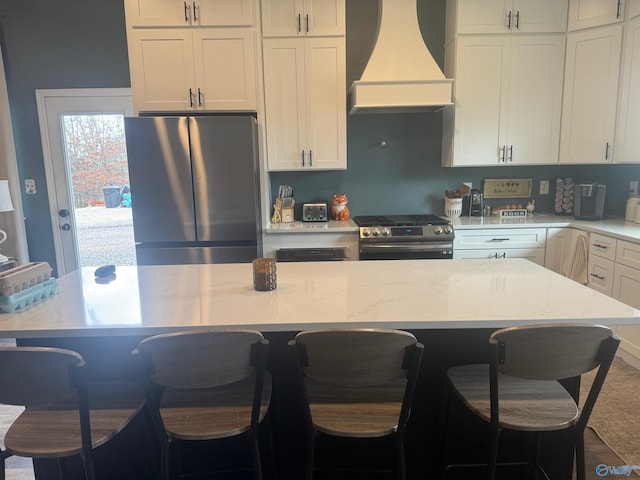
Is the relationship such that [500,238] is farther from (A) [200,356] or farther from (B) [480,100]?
(A) [200,356]

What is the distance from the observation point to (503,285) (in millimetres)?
1718

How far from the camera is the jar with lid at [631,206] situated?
11.3 ft

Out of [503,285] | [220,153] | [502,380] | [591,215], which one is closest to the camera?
[502,380]

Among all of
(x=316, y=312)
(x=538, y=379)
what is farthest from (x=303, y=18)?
(x=538, y=379)

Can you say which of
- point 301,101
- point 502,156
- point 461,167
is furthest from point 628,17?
point 301,101

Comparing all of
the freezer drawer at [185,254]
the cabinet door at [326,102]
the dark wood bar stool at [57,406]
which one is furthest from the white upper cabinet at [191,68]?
the dark wood bar stool at [57,406]

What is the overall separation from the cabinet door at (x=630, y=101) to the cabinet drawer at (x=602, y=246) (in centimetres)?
73

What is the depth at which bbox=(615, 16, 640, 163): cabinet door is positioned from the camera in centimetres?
321

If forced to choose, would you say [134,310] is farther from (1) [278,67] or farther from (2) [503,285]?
(1) [278,67]

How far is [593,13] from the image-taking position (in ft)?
11.0

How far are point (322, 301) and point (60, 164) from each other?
11.4 feet

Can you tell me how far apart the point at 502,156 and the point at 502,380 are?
2.64 meters

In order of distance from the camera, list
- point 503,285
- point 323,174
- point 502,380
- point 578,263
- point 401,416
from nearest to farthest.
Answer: point 401,416 < point 502,380 < point 503,285 < point 578,263 < point 323,174

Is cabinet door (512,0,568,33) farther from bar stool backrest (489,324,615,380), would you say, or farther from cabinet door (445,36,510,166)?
bar stool backrest (489,324,615,380)
